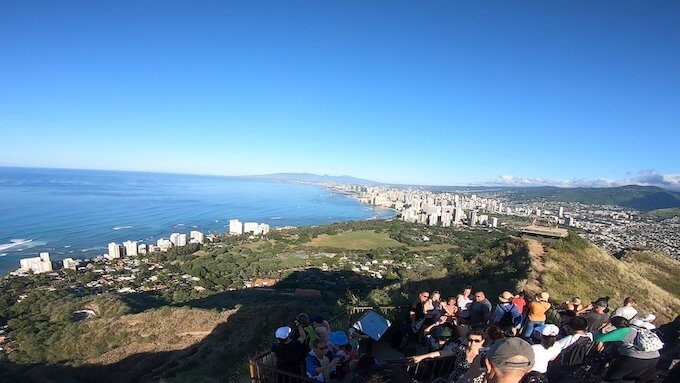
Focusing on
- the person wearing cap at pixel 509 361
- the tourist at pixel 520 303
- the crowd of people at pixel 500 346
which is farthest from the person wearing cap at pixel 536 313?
the person wearing cap at pixel 509 361

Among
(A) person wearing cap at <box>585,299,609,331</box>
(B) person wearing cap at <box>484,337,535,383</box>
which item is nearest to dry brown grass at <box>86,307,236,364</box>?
(A) person wearing cap at <box>585,299,609,331</box>

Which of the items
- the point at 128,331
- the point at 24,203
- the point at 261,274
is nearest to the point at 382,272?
the point at 261,274

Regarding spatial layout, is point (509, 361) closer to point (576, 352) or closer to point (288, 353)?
point (288, 353)

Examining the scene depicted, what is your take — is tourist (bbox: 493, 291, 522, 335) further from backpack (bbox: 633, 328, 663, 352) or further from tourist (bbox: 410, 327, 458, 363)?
backpack (bbox: 633, 328, 663, 352)

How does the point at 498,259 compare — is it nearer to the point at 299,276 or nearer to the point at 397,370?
the point at 397,370

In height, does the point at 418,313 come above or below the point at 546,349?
below

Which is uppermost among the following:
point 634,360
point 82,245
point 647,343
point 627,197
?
point 647,343

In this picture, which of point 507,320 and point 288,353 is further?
point 507,320

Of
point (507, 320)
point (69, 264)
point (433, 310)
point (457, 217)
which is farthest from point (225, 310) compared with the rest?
point (457, 217)
